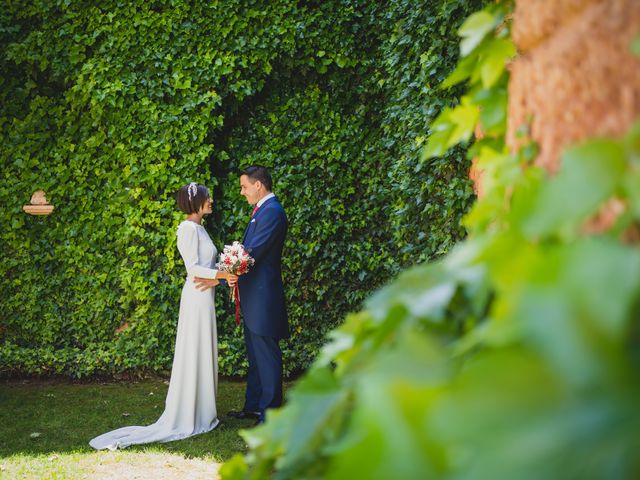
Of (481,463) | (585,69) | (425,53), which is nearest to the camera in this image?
(481,463)

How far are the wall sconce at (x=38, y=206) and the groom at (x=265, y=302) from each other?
2.39 m

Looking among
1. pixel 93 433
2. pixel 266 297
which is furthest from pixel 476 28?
pixel 93 433

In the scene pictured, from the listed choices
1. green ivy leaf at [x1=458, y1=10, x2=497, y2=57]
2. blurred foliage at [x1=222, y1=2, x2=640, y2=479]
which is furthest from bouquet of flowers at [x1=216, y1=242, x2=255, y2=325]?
blurred foliage at [x1=222, y1=2, x2=640, y2=479]

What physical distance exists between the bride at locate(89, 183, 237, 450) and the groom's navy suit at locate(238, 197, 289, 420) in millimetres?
217

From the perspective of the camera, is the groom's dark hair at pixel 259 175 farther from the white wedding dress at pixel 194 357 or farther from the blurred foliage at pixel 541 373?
the blurred foliage at pixel 541 373

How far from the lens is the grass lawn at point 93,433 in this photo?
386cm

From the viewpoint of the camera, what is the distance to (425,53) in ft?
12.0

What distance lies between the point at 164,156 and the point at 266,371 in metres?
2.37

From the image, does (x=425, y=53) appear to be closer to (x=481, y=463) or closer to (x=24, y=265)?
(x=481, y=463)

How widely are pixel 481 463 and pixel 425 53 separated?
142 inches

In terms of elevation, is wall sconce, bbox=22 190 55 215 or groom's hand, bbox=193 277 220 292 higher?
wall sconce, bbox=22 190 55 215

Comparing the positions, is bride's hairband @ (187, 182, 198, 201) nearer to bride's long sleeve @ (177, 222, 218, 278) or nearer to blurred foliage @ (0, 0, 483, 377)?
bride's long sleeve @ (177, 222, 218, 278)

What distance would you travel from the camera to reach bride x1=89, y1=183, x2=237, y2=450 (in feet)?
15.4

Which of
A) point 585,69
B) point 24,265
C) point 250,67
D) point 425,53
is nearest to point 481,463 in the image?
point 585,69
